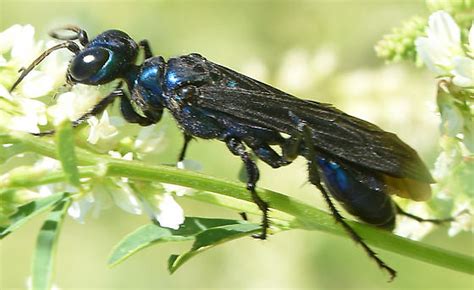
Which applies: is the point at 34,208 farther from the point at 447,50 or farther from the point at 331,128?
the point at 447,50

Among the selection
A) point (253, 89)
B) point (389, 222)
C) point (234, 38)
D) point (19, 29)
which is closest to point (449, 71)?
point (389, 222)

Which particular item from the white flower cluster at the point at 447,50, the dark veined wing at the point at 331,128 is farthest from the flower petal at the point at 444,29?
the dark veined wing at the point at 331,128

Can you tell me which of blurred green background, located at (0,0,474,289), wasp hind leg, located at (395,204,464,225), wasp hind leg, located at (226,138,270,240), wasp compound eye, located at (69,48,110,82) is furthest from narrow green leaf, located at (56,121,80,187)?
blurred green background, located at (0,0,474,289)

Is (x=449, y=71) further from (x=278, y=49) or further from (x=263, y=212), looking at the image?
(x=278, y=49)

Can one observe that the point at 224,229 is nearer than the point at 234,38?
Yes

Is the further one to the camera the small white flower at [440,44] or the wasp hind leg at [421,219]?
the wasp hind leg at [421,219]

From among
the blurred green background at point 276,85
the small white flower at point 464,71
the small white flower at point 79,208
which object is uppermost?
the small white flower at point 464,71

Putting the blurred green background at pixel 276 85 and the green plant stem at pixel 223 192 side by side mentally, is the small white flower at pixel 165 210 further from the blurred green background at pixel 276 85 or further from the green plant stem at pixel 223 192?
the blurred green background at pixel 276 85

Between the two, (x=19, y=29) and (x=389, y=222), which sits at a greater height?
(x=19, y=29)
